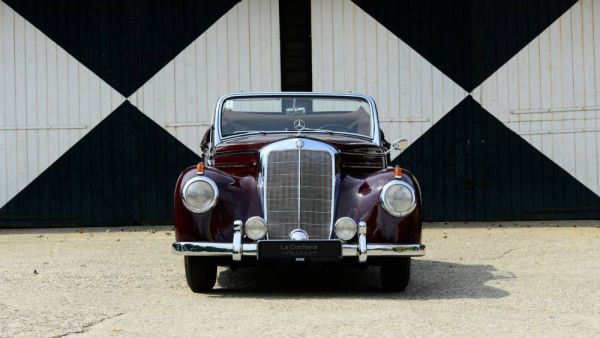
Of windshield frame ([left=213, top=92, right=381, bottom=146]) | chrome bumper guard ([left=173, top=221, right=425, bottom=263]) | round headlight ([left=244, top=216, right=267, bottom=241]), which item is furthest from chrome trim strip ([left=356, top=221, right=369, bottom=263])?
windshield frame ([left=213, top=92, right=381, bottom=146])

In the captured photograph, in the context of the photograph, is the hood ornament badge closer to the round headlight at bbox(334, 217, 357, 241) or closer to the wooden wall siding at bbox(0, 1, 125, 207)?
the round headlight at bbox(334, 217, 357, 241)

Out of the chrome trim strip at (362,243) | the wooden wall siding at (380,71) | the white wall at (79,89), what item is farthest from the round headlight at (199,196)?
the wooden wall siding at (380,71)

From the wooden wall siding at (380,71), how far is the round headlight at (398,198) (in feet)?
20.0

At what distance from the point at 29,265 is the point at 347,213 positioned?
3.38 m

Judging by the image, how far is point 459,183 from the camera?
1312 cm

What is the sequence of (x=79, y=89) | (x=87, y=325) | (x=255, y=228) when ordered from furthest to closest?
(x=79, y=89) < (x=255, y=228) < (x=87, y=325)

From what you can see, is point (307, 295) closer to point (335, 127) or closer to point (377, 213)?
point (377, 213)

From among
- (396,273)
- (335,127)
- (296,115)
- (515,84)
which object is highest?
(515,84)

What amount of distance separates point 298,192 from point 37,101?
696 cm

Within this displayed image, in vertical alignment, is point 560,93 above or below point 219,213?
above

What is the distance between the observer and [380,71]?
13188mm

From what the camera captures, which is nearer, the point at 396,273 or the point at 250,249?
the point at 250,249

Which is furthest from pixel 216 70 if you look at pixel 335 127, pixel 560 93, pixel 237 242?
pixel 237 242

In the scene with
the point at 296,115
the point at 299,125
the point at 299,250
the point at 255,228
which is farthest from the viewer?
the point at 296,115
